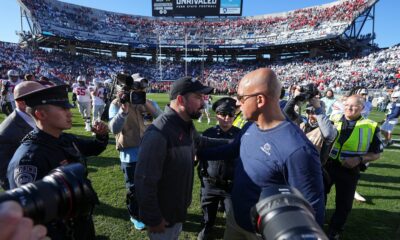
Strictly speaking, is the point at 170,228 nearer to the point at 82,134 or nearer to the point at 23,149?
the point at 23,149

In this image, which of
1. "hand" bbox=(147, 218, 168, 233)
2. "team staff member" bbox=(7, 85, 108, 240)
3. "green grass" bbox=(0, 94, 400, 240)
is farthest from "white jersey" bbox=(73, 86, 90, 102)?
"hand" bbox=(147, 218, 168, 233)

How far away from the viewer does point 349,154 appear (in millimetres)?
4176

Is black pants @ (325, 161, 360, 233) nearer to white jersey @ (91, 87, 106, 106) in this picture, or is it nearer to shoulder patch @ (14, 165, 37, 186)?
shoulder patch @ (14, 165, 37, 186)

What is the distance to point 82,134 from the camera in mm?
10805

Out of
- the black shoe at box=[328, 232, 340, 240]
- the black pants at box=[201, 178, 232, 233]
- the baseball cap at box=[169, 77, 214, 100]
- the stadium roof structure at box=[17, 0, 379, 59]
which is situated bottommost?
the black shoe at box=[328, 232, 340, 240]

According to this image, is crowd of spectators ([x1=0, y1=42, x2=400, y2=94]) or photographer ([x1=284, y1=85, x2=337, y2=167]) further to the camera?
crowd of spectators ([x1=0, y1=42, x2=400, y2=94])

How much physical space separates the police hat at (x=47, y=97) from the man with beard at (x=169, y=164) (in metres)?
0.80

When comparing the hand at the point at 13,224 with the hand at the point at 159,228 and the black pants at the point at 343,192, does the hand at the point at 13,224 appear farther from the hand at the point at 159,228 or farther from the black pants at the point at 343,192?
the black pants at the point at 343,192

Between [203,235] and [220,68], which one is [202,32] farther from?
[203,235]

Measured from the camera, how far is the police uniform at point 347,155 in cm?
410

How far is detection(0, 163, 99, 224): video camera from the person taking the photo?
1.02m

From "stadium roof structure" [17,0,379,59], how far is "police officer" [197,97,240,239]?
45.9 meters

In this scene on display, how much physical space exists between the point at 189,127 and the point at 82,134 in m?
9.10

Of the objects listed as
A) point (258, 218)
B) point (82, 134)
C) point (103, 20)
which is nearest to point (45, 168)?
point (258, 218)
